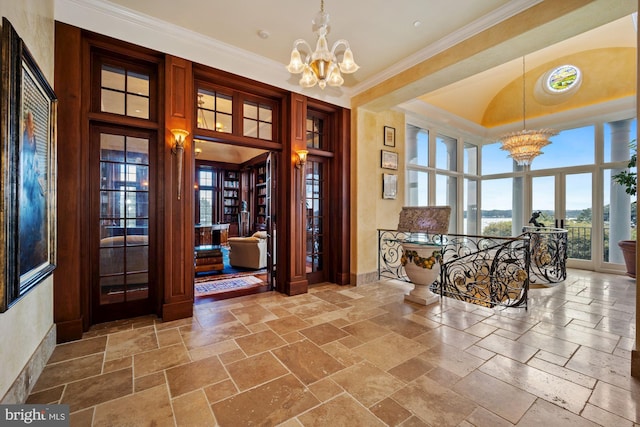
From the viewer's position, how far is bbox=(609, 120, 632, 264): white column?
227 inches

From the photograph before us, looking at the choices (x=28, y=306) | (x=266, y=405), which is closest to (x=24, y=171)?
(x=28, y=306)

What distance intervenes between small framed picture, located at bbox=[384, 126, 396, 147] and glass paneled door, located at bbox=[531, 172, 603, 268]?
3.84 metres

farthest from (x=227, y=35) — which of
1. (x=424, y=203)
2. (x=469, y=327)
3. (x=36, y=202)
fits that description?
(x=424, y=203)

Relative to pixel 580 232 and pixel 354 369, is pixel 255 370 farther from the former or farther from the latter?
pixel 580 232

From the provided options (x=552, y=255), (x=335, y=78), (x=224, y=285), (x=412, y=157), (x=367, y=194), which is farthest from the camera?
(x=412, y=157)

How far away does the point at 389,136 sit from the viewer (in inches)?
213

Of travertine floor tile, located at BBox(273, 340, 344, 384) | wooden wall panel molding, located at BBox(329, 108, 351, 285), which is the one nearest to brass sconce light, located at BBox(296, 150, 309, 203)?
wooden wall panel molding, located at BBox(329, 108, 351, 285)

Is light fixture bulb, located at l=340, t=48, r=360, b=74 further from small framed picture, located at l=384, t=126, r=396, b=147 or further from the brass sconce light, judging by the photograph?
small framed picture, located at l=384, t=126, r=396, b=147

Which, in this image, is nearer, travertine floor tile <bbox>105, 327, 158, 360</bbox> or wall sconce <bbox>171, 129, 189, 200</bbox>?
travertine floor tile <bbox>105, 327, 158, 360</bbox>

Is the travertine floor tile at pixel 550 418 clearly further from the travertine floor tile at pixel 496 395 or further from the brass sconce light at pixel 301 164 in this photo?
the brass sconce light at pixel 301 164

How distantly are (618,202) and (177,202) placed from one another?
889 cm

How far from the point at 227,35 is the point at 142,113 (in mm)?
1487

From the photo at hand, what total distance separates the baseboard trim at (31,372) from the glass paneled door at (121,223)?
0.65 metres

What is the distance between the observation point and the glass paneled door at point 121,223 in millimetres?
3070
